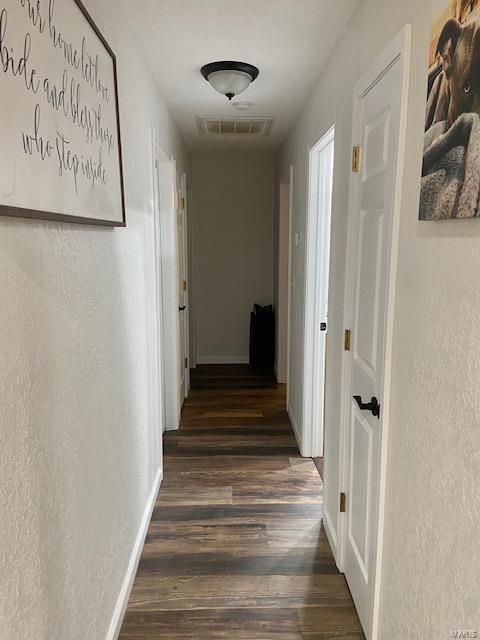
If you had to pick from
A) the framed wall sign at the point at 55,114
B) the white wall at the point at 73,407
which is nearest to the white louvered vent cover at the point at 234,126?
the white wall at the point at 73,407

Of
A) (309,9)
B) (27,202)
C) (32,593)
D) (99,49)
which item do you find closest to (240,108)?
(309,9)

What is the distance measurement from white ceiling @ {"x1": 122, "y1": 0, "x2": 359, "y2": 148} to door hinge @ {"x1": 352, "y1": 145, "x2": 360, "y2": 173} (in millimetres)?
516

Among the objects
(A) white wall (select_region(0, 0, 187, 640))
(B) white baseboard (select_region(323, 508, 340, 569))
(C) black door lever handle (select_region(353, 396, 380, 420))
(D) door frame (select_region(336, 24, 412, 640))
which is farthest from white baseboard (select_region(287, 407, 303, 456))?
(C) black door lever handle (select_region(353, 396, 380, 420))

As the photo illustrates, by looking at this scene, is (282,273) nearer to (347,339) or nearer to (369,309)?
(347,339)

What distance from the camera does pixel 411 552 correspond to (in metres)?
1.28

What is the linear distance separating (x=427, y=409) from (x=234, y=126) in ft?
10.3

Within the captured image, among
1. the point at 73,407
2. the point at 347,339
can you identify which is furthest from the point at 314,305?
the point at 73,407

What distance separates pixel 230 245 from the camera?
5.38m

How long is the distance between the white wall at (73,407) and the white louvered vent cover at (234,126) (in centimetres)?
133

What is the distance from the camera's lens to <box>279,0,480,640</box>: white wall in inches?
37.7

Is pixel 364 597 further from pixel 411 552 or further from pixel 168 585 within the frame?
pixel 168 585

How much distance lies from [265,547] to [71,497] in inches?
51.6

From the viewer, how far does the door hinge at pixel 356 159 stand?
1.79 meters

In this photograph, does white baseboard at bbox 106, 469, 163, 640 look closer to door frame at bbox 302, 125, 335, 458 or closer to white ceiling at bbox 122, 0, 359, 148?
door frame at bbox 302, 125, 335, 458
